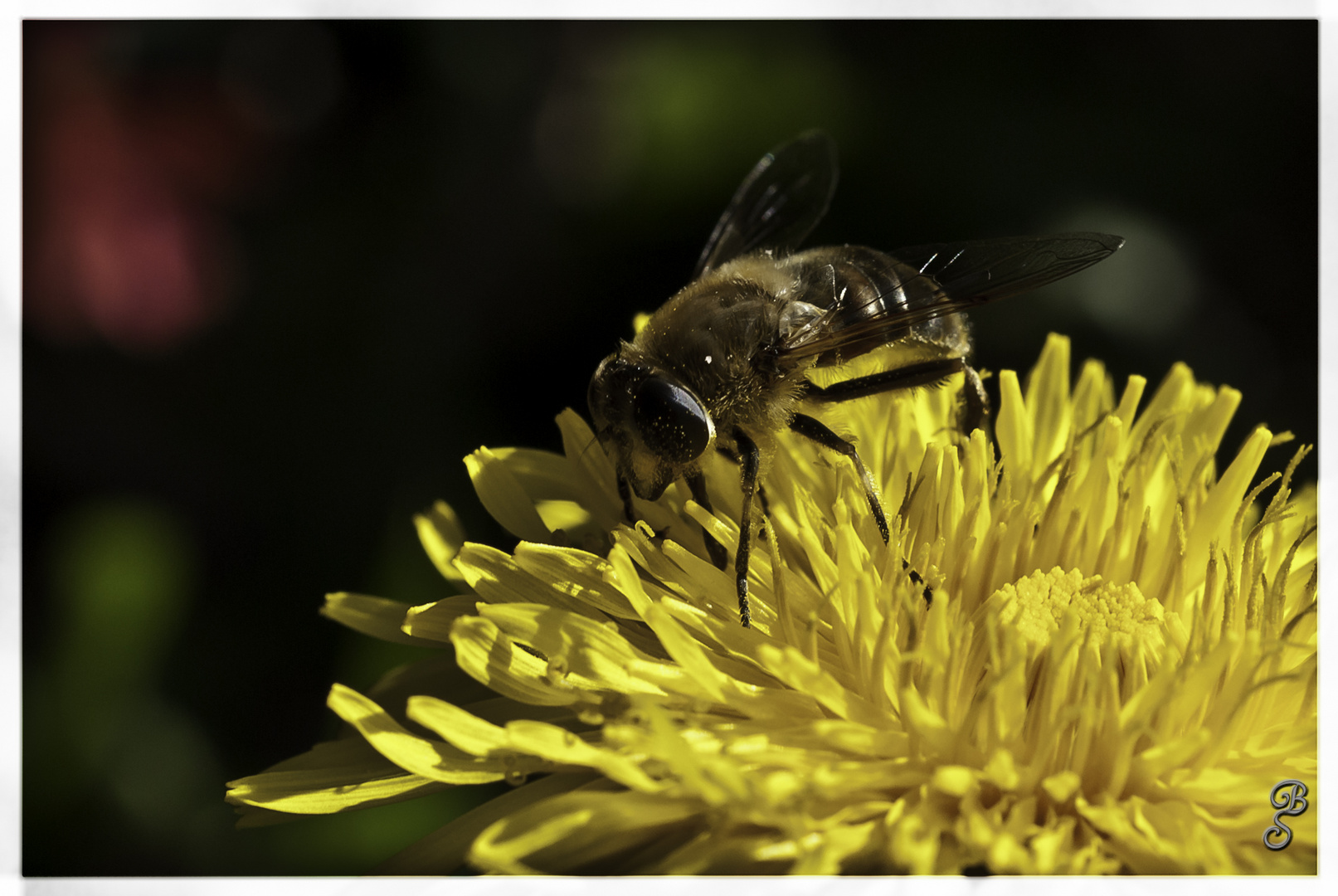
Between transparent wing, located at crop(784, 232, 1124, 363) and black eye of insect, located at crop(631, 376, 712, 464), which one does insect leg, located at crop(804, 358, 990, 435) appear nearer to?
transparent wing, located at crop(784, 232, 1124, 363)

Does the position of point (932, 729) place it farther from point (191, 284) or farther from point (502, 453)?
point (191, 284)

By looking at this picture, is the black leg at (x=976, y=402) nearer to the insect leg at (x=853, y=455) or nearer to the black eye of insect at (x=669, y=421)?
the insect leg at (x=853, y=455)

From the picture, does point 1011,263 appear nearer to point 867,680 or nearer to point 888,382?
point 888,382

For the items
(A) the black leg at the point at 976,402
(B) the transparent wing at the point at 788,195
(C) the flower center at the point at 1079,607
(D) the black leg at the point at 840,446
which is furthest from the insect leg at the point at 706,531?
(B) the transparent wing at the point at 788,195

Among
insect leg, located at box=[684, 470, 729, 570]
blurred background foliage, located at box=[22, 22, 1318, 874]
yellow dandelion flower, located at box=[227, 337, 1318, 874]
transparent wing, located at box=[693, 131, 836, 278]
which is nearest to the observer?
yellow dandelion flower, located at box=[227, 337, 1318, 874]

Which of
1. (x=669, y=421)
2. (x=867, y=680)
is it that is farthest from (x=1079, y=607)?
(x=669, y=421)

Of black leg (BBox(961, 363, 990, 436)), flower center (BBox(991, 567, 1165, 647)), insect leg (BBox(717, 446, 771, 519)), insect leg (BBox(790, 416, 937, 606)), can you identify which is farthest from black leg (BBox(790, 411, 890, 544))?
black leg (BBox(961, 363, 990, 436))

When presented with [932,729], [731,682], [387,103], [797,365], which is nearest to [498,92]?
[387,103]
